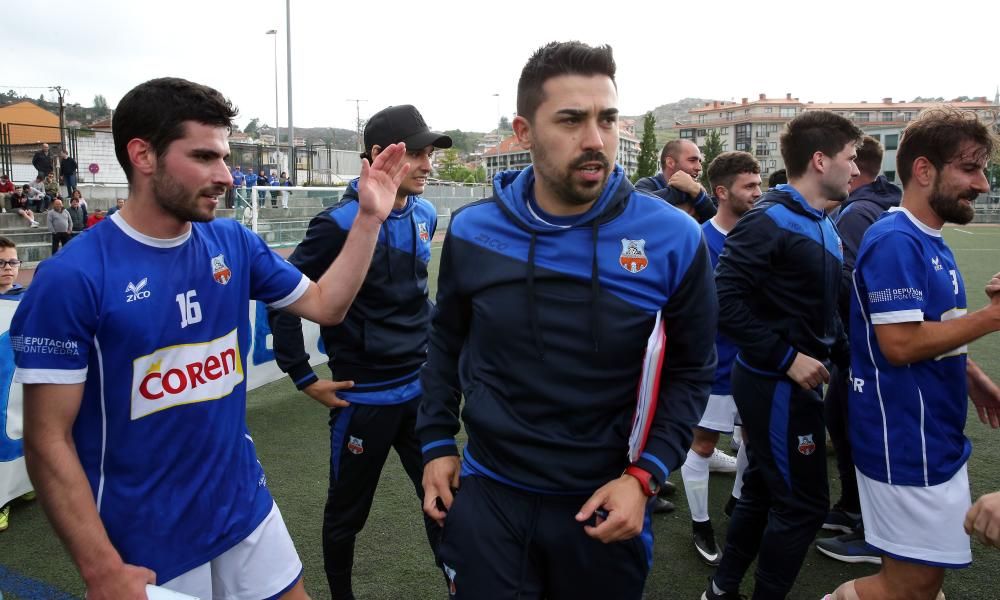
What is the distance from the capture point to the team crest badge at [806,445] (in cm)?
315

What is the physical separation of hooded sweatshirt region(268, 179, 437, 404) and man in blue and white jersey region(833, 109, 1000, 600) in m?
2.02

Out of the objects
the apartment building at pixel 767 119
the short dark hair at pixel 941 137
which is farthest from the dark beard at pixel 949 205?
the apartment building at pixel 767 119

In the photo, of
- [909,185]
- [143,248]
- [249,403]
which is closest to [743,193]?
[909,185]

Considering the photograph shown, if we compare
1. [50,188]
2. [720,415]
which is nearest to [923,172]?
[720,415]

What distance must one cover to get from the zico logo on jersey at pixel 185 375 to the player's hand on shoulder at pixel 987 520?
234 centimetres

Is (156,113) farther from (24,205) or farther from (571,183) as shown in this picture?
(24,205)

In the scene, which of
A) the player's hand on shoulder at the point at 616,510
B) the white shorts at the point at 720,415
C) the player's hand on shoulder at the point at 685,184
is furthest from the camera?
the player's hand on shoulder at the point at 685,184

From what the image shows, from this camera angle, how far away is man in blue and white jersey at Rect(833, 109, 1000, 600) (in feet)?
8.59

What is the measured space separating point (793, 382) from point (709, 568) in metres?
1.44

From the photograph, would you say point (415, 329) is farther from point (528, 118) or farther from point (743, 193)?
point (743, 193)

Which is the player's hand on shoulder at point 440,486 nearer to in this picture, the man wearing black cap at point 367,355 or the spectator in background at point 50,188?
the man wearing black cap at point 367,355

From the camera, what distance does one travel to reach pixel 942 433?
265 cm

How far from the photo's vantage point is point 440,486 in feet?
6.97

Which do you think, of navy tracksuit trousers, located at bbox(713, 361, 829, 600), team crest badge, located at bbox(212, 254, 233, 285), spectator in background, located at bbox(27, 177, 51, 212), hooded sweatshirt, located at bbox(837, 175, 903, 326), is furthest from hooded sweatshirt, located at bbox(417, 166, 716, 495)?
spectator in background, located at bbox(27, 177, 51, 212)
